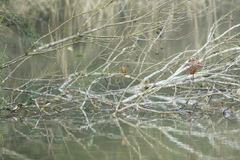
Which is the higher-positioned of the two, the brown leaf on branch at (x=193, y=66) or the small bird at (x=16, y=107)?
the brown leaf on branch at (x=193, y=66)

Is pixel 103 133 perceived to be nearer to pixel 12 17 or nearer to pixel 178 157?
pixel 178 157

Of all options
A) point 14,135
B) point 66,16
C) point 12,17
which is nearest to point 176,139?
point 14,135

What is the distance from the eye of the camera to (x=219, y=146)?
5004mm

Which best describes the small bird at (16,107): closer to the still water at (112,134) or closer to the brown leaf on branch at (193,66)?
the still water at (112,134)

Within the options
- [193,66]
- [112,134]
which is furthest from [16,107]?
[193,66]

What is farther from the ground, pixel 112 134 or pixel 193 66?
pixel 193 66

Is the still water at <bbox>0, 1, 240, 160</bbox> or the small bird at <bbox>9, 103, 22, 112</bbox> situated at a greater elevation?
the small bird at <bbox>9, 103, 22, 112</bbox>

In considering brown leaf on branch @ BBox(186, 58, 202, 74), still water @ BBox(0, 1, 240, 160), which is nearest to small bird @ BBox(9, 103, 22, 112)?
still water @ BBox(0, 1, 240, 160)

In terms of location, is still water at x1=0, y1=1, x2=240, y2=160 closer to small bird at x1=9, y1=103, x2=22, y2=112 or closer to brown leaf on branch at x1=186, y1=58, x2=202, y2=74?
small bird at x1=9, y1=103, x2=22, y2=112

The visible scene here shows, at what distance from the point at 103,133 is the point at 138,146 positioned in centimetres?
82

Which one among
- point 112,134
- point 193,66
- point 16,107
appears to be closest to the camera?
point 112,134

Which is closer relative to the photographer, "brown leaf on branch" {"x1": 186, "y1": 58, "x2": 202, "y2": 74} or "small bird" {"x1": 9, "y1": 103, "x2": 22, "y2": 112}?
"brown leaf on branch" {"x1": 186, "y1": 58, "x2": 202, "y2": 74}

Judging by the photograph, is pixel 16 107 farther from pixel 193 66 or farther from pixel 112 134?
pixel 193 66

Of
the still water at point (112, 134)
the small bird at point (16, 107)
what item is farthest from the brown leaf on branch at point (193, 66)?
the small bird at point (16, 107)
